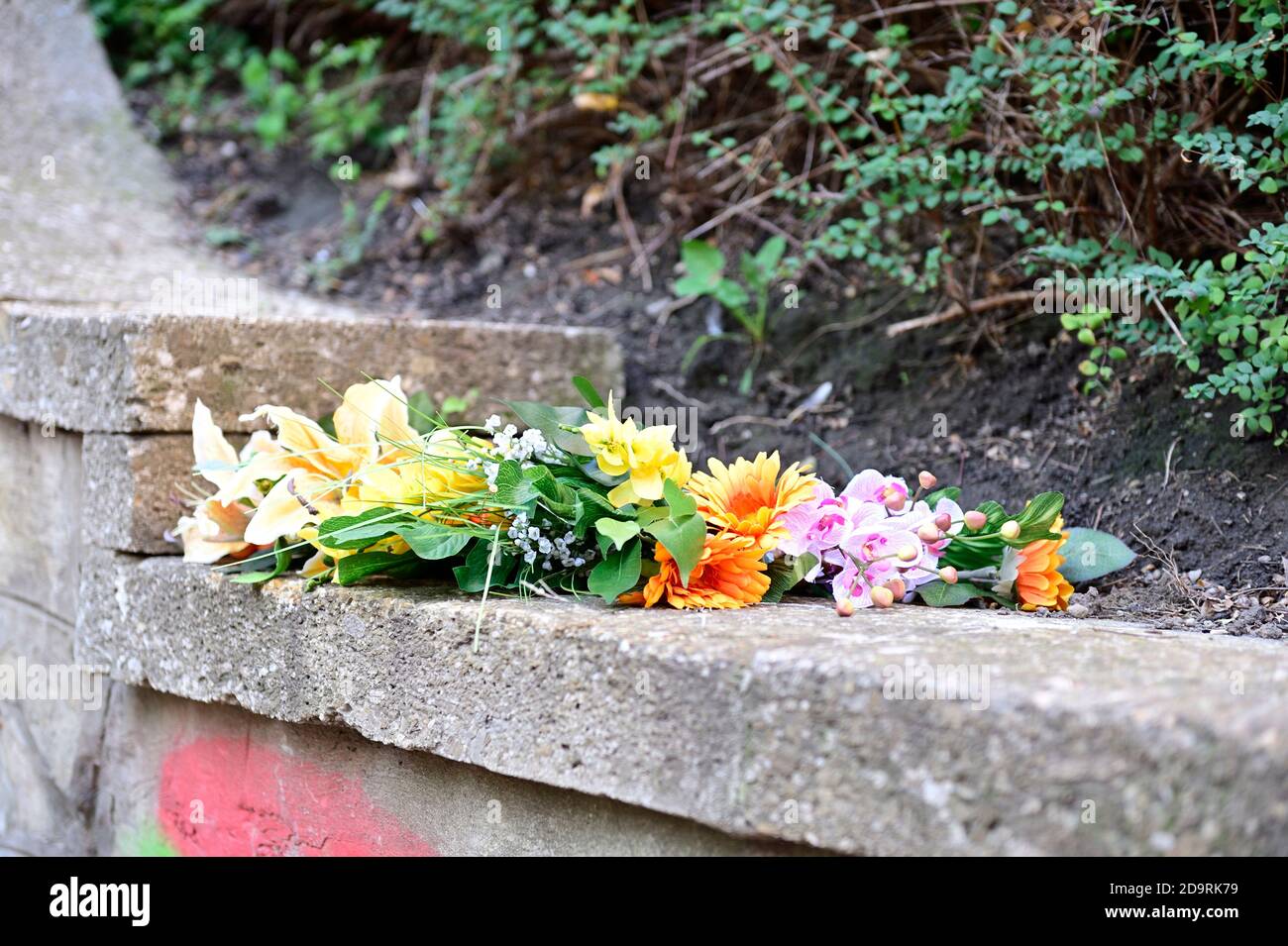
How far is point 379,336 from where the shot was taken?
2.64 metres

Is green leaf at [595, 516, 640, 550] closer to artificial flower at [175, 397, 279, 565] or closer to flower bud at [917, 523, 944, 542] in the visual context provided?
flower bud at [917, 523, 944, 542]

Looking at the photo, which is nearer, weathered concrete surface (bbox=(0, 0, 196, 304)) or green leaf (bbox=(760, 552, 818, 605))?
green leaf (bbox=(760, 552, 818, 605))

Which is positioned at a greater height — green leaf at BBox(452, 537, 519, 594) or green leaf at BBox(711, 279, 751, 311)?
green leaf at BBox(711, 279, 751, 311)

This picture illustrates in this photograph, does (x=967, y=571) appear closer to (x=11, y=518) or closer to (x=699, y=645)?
(x=699, y=645)

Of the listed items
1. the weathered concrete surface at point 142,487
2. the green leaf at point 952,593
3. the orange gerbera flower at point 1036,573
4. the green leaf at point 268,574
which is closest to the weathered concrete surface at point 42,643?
the weathered concrete surface at point 142,487

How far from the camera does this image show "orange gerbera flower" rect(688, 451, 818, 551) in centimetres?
176

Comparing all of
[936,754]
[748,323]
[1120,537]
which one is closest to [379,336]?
[748,323]

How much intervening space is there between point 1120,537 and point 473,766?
48.1 inches

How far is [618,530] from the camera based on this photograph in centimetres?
166

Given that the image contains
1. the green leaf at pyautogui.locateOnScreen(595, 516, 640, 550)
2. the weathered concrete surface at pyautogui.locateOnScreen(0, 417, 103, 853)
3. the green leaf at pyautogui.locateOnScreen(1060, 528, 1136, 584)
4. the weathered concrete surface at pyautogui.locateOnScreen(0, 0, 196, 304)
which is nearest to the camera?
the green leaf at pyautogui.locateOnScreen(595, 516, 640, 550)

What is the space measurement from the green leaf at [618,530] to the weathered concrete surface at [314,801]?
0.36 m

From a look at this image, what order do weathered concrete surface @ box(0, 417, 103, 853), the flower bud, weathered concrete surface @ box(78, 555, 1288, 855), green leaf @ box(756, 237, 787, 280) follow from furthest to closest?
green leaf @ box(756, 237, 787, 280)
weathered concrete surface @ box(0, 417, 103, 853)
the flower bud
weathered concrete surface @ box(78, 555, 1288, 855)

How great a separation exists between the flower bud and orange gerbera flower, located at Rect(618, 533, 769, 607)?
24cm

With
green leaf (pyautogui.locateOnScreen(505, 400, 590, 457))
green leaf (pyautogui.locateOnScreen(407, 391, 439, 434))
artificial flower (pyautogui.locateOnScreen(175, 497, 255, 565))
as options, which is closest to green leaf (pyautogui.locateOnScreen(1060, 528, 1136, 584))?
green leaf (pyautogui.locateOnScreen(505, 400, 590, 457))
